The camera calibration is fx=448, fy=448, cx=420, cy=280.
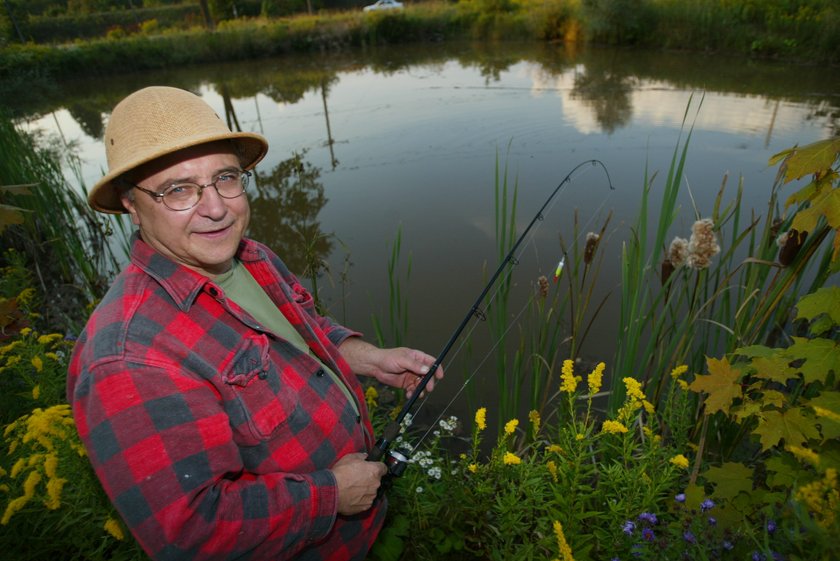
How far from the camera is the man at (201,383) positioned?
0.97 m

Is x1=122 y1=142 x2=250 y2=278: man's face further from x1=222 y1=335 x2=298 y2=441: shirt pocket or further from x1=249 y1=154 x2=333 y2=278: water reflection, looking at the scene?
x1=249 y1=154 x2=333 y2=278: water reflection

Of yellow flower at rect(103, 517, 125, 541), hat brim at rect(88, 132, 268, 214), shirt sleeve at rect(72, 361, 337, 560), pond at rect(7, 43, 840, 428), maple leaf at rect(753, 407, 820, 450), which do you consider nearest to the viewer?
shirt sleeve at rect(72, 361, 337, 560)

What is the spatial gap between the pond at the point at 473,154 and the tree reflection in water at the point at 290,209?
28 mm

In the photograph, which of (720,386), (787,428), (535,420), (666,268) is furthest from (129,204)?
(666,268)

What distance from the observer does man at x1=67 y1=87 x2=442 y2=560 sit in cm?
97

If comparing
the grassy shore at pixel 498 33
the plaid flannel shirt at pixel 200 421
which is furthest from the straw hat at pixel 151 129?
the grassy shore at pixel 498 33

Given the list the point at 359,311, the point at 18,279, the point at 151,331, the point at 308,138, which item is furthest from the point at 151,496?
the point at 308,138

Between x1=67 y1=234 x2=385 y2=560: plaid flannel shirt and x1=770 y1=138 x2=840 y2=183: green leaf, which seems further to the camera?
x1=770 y1=138 x2=840 y2=183: green leaf

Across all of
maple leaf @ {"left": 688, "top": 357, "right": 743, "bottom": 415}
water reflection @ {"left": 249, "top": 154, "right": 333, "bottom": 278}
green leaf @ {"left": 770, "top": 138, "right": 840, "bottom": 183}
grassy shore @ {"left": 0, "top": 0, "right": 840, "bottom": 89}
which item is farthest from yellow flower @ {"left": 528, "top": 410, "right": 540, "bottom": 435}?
grassy shore @ {"left": 0, "top": 0, "right": 840, "bottom": 89}

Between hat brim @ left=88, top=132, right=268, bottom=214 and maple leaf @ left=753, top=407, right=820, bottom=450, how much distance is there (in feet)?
5.95

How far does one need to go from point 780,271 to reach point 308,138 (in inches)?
302

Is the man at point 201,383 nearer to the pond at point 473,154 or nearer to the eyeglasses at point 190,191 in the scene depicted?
the eyeglasses at point 190,191

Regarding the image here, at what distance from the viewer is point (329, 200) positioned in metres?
6.07

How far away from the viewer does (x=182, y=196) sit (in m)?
1.22
